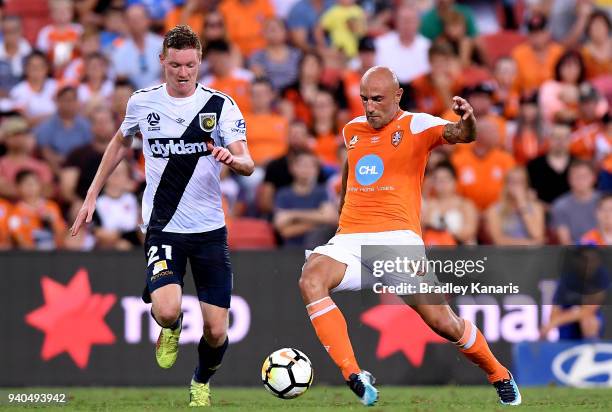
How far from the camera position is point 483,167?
15.2 meters

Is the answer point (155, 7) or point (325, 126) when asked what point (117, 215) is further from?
point (155, 7)

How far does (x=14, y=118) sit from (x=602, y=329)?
289 inches

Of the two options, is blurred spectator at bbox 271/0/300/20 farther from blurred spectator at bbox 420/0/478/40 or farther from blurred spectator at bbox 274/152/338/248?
blurred spectator at bbox 274/152/338/248

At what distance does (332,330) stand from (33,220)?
645 centimetres

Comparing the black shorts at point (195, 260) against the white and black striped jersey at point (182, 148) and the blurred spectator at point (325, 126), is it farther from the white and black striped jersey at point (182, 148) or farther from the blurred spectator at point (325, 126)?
the blurred spectator at point (325, 126)

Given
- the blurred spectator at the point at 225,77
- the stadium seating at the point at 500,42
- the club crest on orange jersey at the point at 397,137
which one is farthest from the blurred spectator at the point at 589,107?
the club crest on orange jersey at the point at 397,137

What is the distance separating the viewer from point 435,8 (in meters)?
17.9

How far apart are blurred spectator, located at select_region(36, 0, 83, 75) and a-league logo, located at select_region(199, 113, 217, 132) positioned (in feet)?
27.7

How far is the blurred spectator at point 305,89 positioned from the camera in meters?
16.5

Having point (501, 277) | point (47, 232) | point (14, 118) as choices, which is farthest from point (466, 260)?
point (14, 118)

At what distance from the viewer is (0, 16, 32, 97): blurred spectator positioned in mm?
17141

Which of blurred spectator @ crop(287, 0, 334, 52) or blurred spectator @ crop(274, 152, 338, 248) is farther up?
blurred spectator @ crop(287, 0, 334, 52)

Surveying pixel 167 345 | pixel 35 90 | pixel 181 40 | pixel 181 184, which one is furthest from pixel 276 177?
pixel 181 40

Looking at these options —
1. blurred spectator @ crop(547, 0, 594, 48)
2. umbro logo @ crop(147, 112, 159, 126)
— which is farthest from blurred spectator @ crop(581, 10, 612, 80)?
umbro logo @ crop(147, 112, 159, 126)
